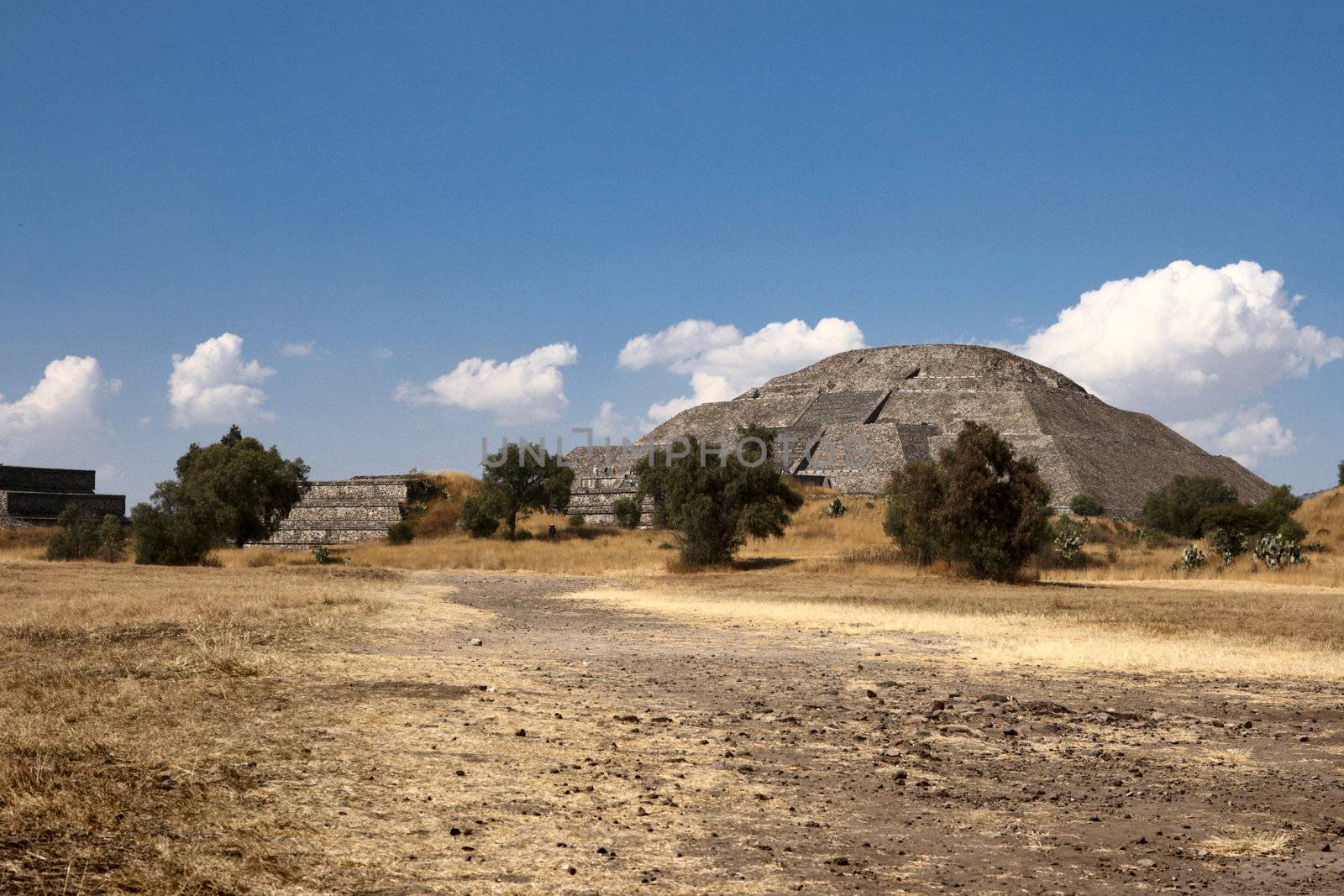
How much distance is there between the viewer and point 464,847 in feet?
18.1

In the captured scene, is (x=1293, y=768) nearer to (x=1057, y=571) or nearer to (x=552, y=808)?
(x=552, y=808)

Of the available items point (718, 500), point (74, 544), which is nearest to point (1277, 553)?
point (718, 500)

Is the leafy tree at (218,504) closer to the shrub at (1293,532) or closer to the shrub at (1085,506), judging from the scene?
the shrub at (1293,532)

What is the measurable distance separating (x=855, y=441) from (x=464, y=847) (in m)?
76.0

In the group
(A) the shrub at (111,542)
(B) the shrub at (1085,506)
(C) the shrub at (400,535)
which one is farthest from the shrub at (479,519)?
(B) the shrub at (1085,506)

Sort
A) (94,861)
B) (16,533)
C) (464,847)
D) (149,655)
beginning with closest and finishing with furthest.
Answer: (94,861), (464,847), (149,655), (16,533)

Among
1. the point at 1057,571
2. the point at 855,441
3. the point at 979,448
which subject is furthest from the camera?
the point at 855,441

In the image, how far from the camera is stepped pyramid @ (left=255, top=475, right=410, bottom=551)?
204 ft

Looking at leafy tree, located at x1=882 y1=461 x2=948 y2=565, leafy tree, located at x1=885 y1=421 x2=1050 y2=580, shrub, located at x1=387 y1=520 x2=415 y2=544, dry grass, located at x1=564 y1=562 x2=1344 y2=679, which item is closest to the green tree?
leafy tree, located at x1=885 y1=421 x2=1050 y2=580

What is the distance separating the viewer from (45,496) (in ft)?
198

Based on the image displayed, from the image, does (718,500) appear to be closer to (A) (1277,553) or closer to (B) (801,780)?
(A) (1277,553)

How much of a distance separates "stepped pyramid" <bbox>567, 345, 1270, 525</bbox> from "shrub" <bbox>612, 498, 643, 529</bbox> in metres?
4.22

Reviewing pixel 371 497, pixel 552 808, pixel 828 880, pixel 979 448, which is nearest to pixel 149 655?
pixel 552 808

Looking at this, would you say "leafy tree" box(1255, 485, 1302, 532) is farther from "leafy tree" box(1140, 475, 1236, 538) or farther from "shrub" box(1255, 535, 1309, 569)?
"shrub" box(1255, 535, 1309, 569)
